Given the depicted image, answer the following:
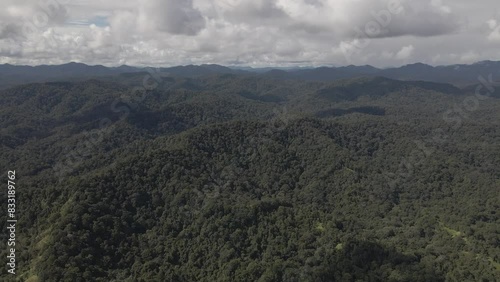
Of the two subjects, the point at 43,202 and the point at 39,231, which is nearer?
the point at 39,231

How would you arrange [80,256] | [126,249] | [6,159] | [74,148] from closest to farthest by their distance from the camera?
1. [80,256]
2. [126,249]
3. [6,159]
4. [74,148]

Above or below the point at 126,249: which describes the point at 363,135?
above

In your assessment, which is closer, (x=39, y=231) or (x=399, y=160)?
(x=39, y=231)

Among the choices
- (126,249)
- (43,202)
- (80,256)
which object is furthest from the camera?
(43,202)

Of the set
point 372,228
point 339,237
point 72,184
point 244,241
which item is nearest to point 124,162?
point 72,184

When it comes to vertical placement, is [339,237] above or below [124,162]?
below

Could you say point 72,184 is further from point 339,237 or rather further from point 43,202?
point 339,237

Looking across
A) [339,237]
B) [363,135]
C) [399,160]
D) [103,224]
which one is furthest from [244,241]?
[363,135]

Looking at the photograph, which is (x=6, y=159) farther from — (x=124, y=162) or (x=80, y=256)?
(x=80, y=256)

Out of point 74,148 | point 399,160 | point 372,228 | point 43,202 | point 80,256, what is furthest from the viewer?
point 74,148
